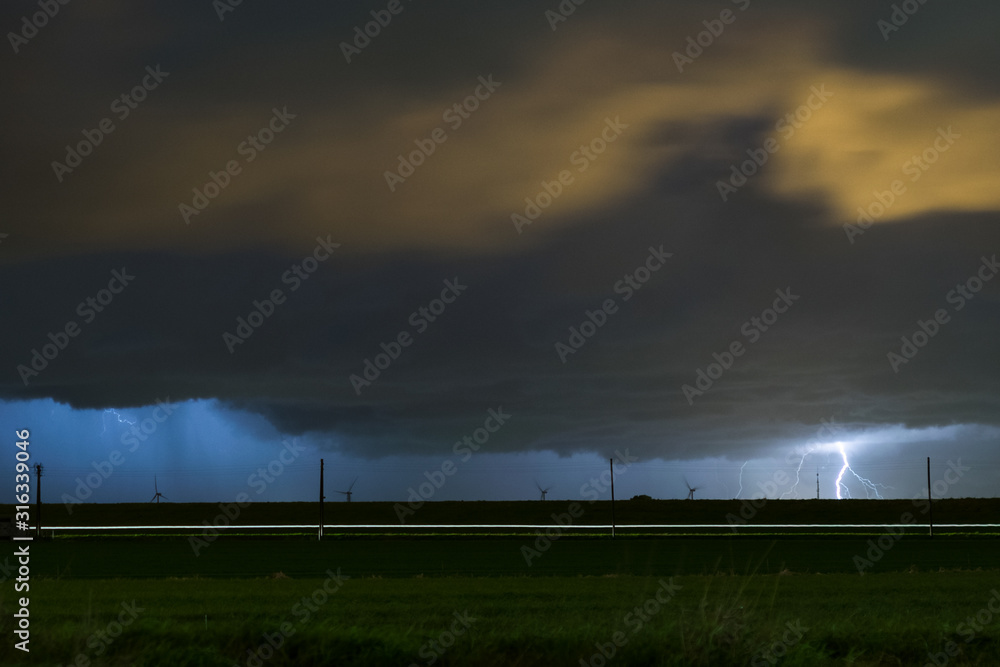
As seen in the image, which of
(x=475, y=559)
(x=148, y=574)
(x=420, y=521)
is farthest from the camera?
(x=420, y=521)

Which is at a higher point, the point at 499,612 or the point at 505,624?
the point at 499,612

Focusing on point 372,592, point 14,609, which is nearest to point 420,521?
point 372,592

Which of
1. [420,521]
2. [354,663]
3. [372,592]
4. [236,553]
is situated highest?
[420,521]

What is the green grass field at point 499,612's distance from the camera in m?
13.1

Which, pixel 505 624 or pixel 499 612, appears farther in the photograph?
pixel 499 612

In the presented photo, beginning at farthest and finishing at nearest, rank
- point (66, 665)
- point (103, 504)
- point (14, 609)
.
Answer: point (103, 504), point (14, 609), point (66, 665)

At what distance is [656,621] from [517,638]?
2782 mm

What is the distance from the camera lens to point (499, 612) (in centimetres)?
1878

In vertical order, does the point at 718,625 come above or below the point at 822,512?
below

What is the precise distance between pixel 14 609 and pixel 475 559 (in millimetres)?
26023

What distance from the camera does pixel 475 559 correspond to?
39.6 metres

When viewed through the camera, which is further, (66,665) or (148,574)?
(148,574)

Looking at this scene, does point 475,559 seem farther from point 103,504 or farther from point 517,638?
point 103,504

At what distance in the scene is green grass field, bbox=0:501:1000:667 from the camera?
1311cm
